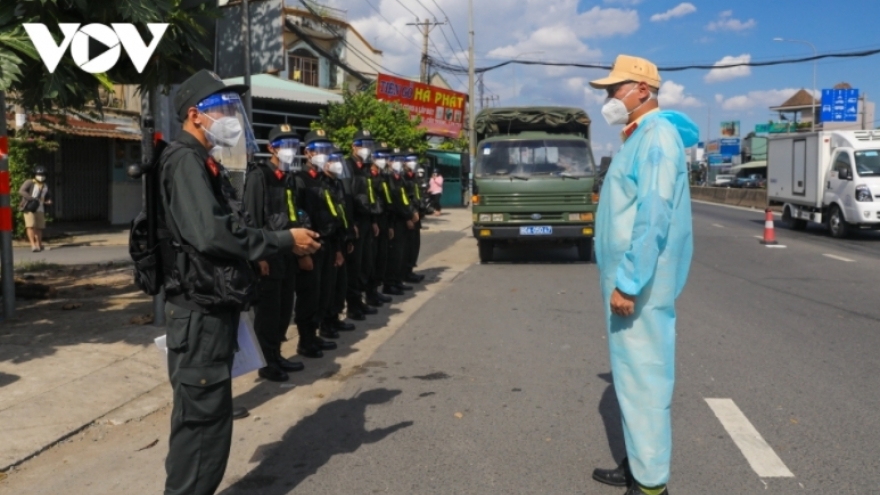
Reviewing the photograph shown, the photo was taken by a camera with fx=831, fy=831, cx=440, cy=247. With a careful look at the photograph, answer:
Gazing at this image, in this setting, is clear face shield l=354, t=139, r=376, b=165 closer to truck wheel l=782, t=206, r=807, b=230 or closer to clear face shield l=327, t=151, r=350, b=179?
clear face shield l=327, t=151, r=350, b=179

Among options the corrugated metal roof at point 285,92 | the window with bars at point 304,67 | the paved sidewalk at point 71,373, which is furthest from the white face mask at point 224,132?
the window with bars at point 304,67

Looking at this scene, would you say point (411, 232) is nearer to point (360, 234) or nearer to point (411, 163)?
point (411, 163)

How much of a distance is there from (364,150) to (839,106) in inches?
2030

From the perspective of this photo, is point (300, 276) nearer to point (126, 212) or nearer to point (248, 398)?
point (248, 398)

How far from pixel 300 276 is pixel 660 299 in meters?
4.19

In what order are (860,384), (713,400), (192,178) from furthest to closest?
1. (860,384)
2. (713,400)
3. (192,178)

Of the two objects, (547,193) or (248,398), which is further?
(547,193)

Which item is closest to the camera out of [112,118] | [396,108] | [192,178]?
[192,178]

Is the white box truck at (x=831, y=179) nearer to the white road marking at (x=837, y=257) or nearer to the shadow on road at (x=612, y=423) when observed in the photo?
the white road marking at (x=837, y=257)

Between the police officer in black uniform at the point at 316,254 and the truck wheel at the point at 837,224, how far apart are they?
16030mm

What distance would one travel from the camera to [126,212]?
78.6 ft

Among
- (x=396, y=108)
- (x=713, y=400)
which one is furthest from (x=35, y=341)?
(x=396, y=108)

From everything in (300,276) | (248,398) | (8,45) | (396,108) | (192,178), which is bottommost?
(248,398)

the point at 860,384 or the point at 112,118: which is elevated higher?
the point at 112,118
